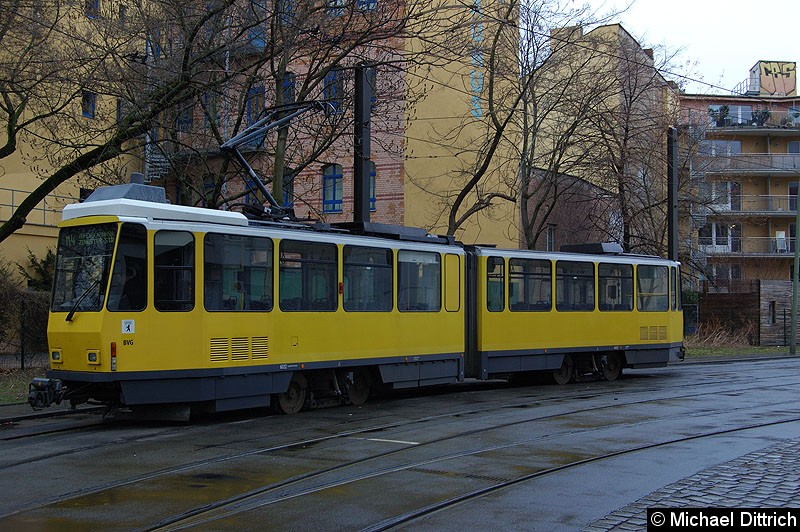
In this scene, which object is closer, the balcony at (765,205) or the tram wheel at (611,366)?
the tram wheel at (611,366)

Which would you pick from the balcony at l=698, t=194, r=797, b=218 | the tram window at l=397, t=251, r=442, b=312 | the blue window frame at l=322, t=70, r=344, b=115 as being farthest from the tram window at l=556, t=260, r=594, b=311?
the balcony at l=698, t=194, r=797, b=218

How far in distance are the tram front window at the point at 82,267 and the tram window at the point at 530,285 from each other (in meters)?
9.53

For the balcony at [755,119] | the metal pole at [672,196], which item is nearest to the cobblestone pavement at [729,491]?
the metal pole at [672,196]

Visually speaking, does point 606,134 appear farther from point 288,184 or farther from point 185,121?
point 185,121

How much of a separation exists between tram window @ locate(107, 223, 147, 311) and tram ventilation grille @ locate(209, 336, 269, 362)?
1.32m

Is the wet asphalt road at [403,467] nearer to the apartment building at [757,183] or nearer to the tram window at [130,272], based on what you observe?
the tram window at [130,272]

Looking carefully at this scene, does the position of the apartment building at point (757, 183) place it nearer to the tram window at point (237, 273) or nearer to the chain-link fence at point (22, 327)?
the chain-link fence at point (22, 327)

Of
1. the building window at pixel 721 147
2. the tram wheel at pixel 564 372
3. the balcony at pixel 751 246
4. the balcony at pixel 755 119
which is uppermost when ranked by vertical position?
the balcony at pixel 755 119

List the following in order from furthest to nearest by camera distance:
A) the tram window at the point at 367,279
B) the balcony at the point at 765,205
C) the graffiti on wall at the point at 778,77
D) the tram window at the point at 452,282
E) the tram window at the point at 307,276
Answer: the graffiti on wall at the point at 778,77
the balcony at the point at 765,205
the tram window at the point at 452,282
the tram window at the point at 367,279
the tram window at the point at 307,276

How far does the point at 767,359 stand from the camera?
34.1 metres

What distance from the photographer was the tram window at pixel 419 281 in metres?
17.5

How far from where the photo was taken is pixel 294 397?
51.4 ft

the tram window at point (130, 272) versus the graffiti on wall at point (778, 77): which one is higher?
the graffiti on wall at point (778, 77)

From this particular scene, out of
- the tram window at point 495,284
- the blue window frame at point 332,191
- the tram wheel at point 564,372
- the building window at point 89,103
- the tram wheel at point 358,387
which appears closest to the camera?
the tram wheel at point 358,387
